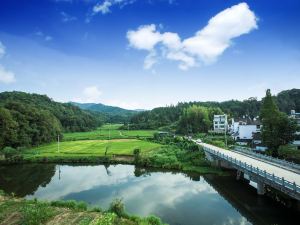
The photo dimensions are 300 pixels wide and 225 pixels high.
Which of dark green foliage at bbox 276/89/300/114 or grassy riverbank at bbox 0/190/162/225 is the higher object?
dark green foliage at bbox 276/89/300/114

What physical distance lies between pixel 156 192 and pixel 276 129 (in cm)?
2516

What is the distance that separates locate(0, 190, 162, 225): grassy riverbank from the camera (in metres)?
24.6

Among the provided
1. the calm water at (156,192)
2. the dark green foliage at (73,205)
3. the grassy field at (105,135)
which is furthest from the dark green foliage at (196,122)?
the dark green foliage at (73,205)

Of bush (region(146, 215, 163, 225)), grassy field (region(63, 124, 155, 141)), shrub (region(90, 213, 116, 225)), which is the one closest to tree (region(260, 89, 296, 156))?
bush (region(146, 215, 163, 225))

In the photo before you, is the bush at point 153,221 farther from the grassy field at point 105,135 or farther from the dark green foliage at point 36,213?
the grassy field at point 105,135

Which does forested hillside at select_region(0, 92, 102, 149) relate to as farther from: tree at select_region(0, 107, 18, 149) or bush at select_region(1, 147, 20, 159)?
bush at select_region(1, 147, 20, 159)

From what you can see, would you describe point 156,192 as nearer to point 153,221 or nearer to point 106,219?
point 153,221

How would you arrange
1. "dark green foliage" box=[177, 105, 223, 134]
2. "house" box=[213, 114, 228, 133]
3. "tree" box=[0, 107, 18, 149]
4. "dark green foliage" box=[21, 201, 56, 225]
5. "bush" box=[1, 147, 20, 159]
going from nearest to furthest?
"dark green foliage" box=[21, 201, 56, 225], "bush" box=[1, 147, 20, 159], "tree" box=[0, 107, 18, 149], "dark green foliage" box=[177, 105, 223, 134], "house" box=[213, 114, 228, 133]

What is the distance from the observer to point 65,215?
1038 inches

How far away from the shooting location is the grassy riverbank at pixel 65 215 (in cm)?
2456

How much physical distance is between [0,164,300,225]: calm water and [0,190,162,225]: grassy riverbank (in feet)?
13.6

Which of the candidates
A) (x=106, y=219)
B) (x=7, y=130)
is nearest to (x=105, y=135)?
(x=7, y=130)

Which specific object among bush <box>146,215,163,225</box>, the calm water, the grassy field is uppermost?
the grassy field

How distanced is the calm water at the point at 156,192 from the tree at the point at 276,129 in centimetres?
1075
